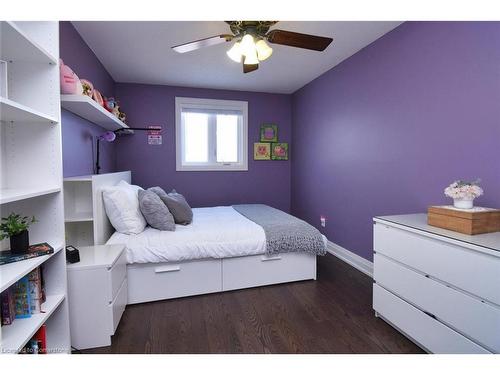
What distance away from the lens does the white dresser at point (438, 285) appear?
47.7 inches

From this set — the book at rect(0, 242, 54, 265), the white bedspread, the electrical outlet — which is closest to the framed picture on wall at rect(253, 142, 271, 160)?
the electrical outlet

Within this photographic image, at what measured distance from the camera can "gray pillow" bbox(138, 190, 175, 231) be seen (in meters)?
2.27

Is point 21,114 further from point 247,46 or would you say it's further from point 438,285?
point 438,285

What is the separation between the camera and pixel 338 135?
315 cm

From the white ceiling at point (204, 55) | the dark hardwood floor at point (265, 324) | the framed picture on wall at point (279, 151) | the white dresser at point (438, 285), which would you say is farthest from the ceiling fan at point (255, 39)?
the framed picture on wall at point (279, 151)

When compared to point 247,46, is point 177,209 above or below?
below

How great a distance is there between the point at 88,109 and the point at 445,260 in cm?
269

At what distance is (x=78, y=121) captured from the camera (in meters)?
2.33

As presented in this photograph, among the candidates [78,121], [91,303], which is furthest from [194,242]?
[78,121]

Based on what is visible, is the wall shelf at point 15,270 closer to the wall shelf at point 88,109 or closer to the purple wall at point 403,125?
the wall shelf at point 88,109

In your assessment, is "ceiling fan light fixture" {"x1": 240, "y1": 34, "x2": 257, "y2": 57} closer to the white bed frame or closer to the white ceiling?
the white ceiling
